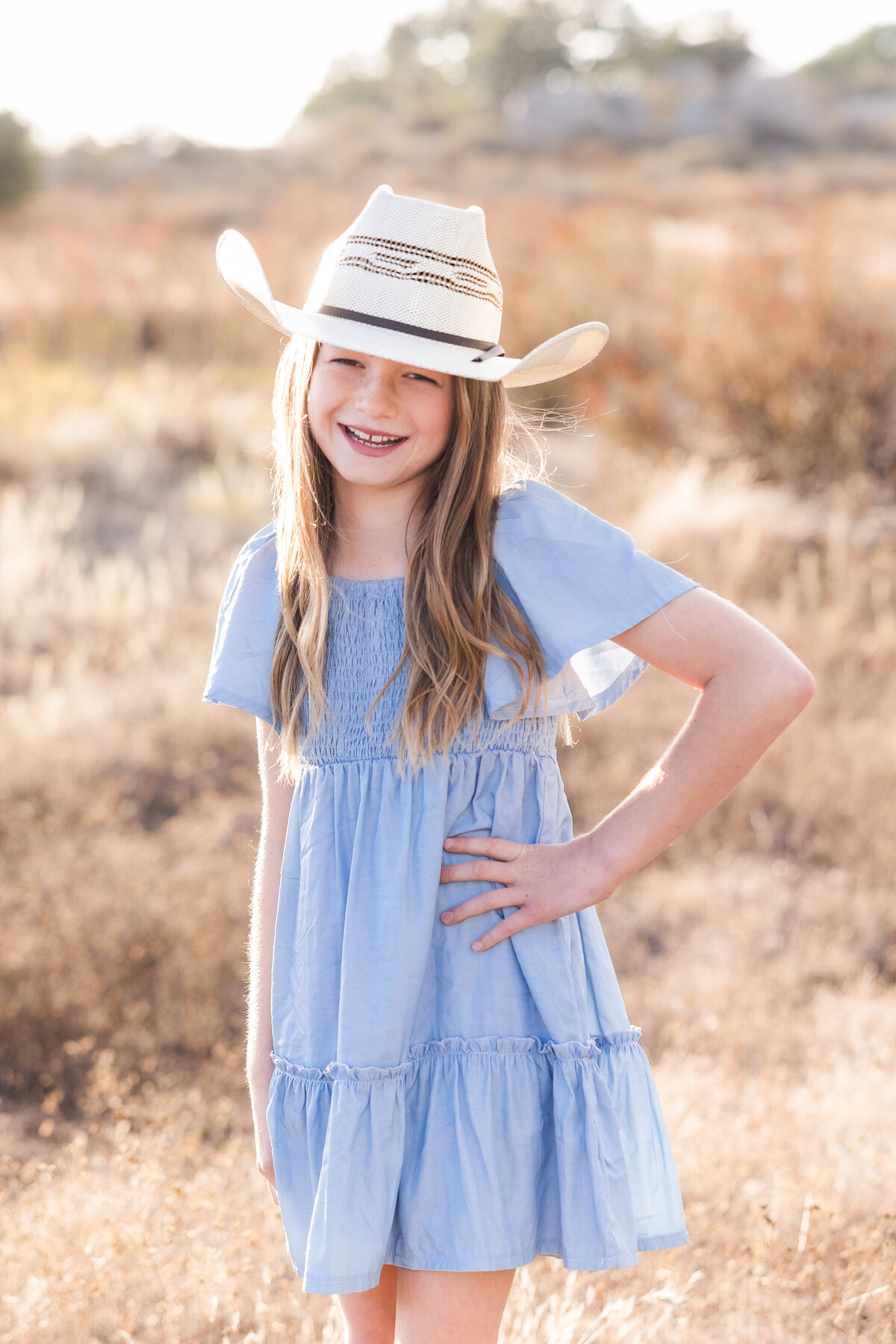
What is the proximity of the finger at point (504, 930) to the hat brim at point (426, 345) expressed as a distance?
28.1 inches

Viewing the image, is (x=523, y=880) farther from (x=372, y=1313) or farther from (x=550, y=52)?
(x=550, y=52)

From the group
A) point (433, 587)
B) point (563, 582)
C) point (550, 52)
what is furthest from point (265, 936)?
point (550, 52)

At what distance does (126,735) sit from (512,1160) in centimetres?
387

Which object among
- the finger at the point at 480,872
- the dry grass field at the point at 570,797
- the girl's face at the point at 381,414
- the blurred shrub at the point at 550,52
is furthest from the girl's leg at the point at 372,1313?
the blurred shrub at the point at 550,52

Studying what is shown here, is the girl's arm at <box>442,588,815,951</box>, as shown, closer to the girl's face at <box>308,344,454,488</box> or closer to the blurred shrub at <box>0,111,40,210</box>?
the girl's face at <box>308,344,454,488</box>

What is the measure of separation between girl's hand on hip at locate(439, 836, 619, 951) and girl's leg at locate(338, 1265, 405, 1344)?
541 millimetres

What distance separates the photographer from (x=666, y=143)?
35344 millimetres

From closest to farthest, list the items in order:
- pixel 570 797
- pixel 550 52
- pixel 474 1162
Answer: pixel 474 1162 → pixel 570 797 → pixel 550 52

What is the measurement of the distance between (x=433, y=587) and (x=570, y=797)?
325 centimetres

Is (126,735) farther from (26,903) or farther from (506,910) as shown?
(506,910)

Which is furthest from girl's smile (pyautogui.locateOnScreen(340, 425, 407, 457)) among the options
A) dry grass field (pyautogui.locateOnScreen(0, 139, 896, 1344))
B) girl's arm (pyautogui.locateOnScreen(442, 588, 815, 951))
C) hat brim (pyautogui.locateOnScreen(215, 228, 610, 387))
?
dry grass field (pyautogui.locateOnScreen(0, 139, 896, 1344))

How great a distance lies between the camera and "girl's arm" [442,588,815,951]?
58.9 inches

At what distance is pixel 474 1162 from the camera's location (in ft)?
4.84

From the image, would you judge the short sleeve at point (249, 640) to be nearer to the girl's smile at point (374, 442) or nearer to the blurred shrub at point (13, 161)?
the girl's smile at point (374, 442)
